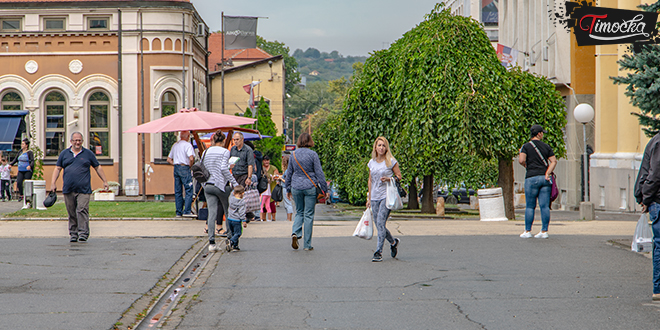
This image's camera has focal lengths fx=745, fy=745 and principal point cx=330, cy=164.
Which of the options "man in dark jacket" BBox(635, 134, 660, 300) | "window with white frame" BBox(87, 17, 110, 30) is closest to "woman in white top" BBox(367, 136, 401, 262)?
"man in dark jacket" BBox(635, 134, 660, 300)

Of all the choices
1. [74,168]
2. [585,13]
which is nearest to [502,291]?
[585,13]

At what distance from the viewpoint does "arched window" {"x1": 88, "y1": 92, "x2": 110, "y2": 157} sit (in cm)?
3259

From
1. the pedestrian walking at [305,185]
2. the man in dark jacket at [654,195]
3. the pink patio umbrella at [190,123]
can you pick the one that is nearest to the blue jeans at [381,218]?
the pedestrian walking at [305,185]

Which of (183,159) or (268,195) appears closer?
(183,159)

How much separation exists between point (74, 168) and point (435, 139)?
33.7 ft

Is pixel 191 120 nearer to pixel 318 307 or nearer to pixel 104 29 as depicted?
pixel 318 307

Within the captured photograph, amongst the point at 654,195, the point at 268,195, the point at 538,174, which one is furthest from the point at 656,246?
the point at 268,195

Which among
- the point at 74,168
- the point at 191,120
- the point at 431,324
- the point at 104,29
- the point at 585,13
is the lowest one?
the point at 431,324

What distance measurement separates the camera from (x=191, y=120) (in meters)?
15.0

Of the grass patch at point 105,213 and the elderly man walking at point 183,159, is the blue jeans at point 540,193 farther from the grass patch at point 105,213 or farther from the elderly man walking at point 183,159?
the grass patch at point 105,213

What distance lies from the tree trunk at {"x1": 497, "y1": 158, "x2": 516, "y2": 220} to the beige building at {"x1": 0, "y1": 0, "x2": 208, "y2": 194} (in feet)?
55.3

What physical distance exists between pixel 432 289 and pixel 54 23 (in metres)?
29.3

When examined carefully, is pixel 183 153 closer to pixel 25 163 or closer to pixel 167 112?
pixel 25 163

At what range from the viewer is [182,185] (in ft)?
53.5
